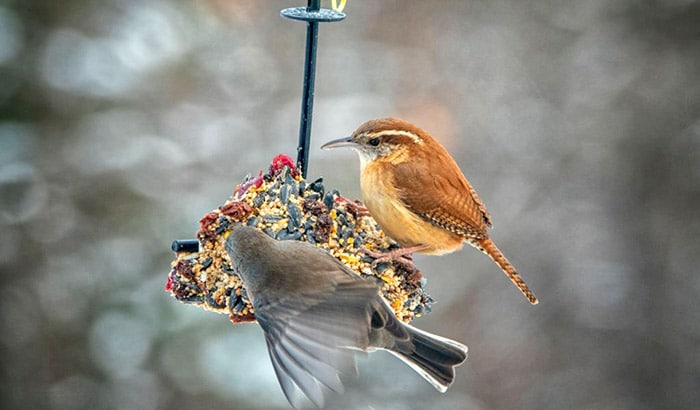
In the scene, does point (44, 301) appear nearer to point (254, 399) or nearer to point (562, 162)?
point (254, 399)

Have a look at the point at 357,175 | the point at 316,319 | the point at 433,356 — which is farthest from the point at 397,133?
the point at 357,175

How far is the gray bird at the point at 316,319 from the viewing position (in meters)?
3.53

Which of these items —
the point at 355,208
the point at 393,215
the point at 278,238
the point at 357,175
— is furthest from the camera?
the point at 357,175

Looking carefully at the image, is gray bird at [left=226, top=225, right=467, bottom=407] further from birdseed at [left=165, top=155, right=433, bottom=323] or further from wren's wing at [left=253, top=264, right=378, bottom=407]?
birdseed at [left=165, top=155, right=433, bottom=323]

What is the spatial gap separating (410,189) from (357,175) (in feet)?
10.4

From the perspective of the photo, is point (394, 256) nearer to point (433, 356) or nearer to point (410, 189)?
point (410, 189)

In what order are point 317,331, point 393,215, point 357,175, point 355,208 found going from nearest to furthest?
Answer: 1. point 317,331
2. point 393,215
3. point 355,208
4. point 357,175

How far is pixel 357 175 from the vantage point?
769 centimetres

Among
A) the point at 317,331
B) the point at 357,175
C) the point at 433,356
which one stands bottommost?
the point at 433,356

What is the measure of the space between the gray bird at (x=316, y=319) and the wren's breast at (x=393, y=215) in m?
0.39

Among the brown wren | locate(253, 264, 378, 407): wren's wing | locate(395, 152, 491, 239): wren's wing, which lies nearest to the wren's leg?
the brown wren

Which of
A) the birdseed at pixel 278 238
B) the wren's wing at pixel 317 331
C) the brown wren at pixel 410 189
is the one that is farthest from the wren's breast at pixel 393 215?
the wren's wing at pixel 317 331

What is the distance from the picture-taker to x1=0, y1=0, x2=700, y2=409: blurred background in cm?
714

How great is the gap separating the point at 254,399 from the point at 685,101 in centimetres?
406
